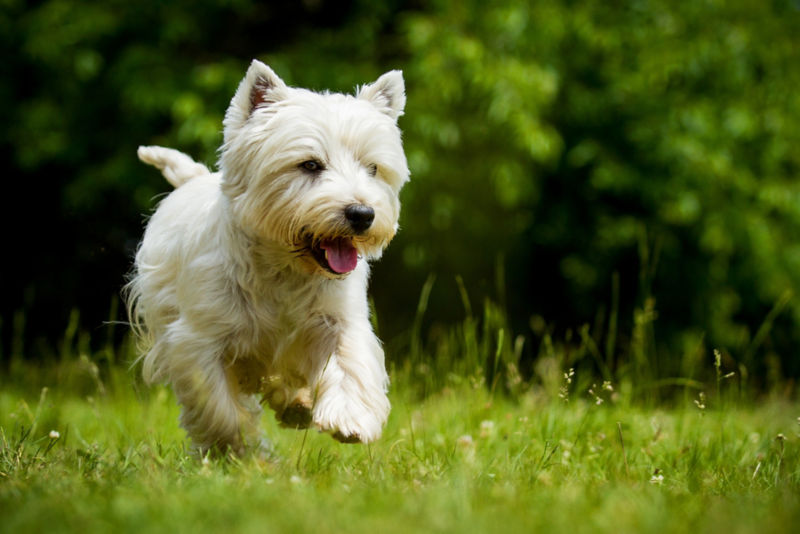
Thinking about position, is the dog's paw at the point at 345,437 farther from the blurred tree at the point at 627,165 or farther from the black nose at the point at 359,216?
the blurred tree at the point at 627,165

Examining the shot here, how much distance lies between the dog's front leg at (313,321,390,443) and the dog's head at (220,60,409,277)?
327mm

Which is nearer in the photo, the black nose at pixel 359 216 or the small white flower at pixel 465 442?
the black nose at pixel 359 216

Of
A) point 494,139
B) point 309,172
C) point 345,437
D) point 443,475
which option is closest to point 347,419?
point 345,437

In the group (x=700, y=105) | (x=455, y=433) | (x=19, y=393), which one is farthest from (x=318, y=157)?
(x=700, y=105)

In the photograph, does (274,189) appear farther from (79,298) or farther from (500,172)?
(79,298)

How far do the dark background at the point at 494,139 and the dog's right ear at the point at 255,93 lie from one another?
429cm

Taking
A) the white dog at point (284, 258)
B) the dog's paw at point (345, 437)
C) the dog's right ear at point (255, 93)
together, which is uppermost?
the dog's right ear at point (255, 93)

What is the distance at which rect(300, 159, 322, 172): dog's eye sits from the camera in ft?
12.9

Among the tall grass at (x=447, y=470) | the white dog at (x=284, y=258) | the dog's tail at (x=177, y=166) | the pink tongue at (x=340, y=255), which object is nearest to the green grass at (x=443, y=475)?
the tall grass at (x=447, y=470)

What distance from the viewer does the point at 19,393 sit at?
6512mm

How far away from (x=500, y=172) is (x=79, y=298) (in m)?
4.78

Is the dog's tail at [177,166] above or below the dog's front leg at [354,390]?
above

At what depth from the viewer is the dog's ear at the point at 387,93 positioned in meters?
4.29

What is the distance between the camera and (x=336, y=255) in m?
3.88
